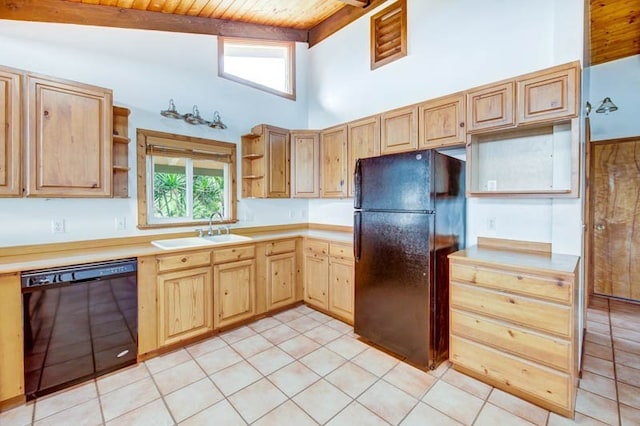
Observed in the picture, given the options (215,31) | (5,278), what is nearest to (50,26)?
(215,31)

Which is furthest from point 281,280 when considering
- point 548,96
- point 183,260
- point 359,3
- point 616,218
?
point 616,218

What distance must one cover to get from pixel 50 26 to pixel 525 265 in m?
4.09

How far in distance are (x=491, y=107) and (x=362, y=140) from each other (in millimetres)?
1316

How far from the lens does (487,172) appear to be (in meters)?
2.64

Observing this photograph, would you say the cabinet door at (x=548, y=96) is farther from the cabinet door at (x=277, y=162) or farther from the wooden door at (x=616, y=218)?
the wooden door at (x=616, y=218)

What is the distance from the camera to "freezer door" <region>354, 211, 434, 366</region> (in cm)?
226

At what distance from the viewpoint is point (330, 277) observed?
327 centimetres

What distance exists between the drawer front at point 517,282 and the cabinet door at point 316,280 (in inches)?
58.2

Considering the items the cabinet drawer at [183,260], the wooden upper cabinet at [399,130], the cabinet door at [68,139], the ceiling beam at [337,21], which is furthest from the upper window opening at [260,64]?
the cabinet drawer at [183,260]

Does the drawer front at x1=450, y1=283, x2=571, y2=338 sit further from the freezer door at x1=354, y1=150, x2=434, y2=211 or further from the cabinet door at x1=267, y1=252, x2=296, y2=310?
the cabinet door at x1=267, y1=252, x2=296, y2=310

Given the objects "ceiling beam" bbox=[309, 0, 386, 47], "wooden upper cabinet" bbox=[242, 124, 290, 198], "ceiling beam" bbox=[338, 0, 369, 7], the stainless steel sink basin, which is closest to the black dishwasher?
the stainless steel sink basin

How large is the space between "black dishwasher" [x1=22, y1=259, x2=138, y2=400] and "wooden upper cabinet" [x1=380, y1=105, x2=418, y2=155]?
2.58m

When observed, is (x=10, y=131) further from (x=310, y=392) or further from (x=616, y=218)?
(x=616, y=218)

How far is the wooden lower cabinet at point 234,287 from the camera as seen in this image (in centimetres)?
287
